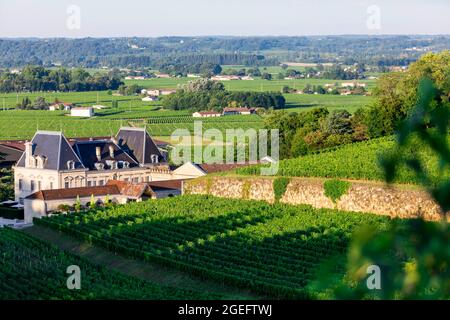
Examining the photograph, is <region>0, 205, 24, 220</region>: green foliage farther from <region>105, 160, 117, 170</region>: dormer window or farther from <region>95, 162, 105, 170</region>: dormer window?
<region>105, 160, 117, 170</region>: dormer window

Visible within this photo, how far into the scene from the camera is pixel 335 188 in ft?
97.0

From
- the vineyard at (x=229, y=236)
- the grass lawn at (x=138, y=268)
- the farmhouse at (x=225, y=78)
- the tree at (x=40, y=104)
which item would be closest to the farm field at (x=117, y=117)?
the tree at (x=40, y=104)

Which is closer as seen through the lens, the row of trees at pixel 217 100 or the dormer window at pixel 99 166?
the dormer window at pixel 99 166

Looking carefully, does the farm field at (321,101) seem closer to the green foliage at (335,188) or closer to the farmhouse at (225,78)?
the farmhouse at (225,78)

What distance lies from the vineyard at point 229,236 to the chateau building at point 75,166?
362 inches

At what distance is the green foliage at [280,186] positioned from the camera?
103 feet

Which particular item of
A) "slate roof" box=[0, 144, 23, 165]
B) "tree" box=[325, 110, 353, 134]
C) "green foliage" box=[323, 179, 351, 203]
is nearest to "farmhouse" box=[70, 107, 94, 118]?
"slate roof" box=[0, 144, 23, 165]

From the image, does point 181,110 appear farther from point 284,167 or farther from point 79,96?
point 284,167

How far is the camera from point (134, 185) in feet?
126

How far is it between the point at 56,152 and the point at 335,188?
1613 centimetres

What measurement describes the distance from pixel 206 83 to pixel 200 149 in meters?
51.7

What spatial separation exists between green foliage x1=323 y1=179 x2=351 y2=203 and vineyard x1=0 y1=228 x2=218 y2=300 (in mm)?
8235

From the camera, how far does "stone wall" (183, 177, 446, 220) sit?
27219 millimetres

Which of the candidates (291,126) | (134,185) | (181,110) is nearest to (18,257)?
(134,185)
